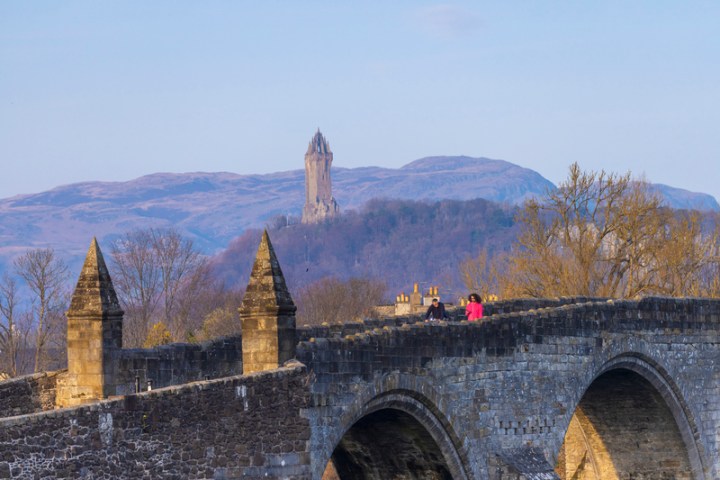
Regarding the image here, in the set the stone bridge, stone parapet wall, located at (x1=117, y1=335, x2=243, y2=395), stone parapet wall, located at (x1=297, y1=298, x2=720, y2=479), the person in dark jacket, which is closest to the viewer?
the stone bridge

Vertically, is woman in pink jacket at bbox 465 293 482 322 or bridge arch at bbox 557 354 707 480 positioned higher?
woman in pink jacket at bbox 465 293 482 322

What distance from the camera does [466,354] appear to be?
27.4 m

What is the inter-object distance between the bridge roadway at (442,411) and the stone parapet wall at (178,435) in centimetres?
2

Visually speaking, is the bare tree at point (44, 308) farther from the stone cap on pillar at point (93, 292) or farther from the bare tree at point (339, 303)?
the stone cap on pillar at point (93, 292)

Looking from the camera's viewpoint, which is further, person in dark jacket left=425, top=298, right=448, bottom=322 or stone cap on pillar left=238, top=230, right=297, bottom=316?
person in dark jacket left=425, top=298, right=448, bottom=322

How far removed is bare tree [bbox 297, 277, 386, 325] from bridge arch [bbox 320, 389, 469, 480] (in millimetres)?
49992

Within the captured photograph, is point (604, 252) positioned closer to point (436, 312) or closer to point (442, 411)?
point (436, 312)

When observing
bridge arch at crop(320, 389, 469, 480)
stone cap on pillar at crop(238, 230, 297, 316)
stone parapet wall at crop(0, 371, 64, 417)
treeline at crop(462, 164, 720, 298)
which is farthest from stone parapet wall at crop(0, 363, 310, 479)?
treeline at crop(462, 164, 720, 298)

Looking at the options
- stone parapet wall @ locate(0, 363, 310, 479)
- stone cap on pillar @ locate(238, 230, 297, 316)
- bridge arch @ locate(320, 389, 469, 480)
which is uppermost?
stone cap on pillar @ locate(238, 230, 297, 316)

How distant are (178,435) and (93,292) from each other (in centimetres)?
366

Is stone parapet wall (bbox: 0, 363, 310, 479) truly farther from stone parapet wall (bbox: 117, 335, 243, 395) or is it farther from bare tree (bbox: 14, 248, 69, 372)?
bare tree (bbox: 14, 248, 69, 372)

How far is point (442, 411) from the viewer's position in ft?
87.7

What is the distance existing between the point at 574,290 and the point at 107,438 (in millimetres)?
30856

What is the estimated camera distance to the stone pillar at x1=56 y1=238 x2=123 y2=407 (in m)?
23.8
